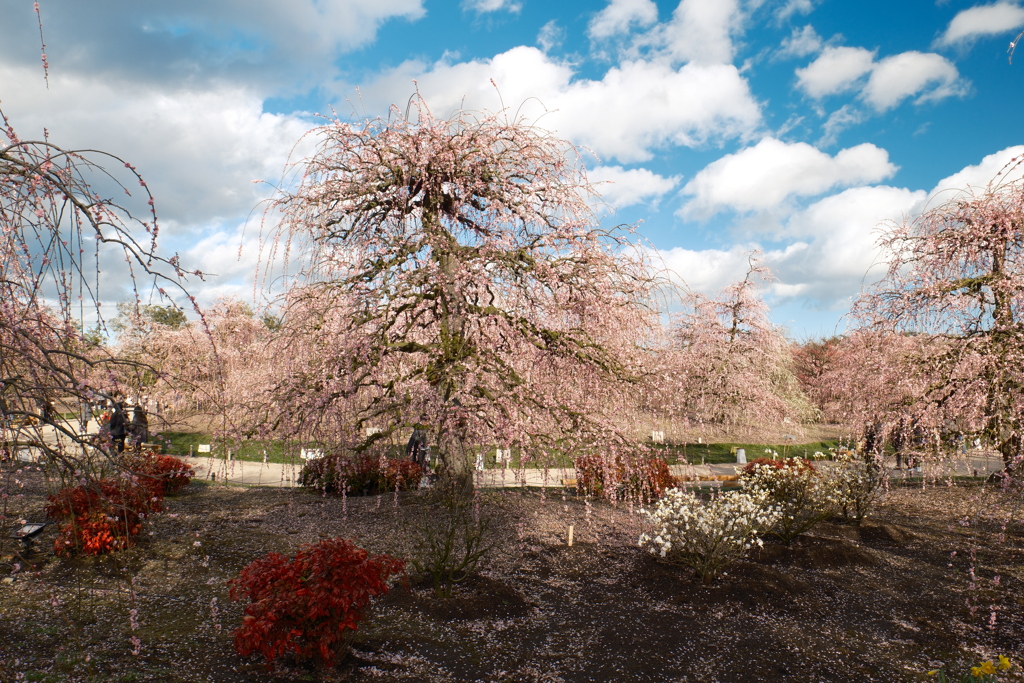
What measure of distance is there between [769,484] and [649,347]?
4171 millimetres

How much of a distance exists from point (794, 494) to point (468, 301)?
20.6 feet

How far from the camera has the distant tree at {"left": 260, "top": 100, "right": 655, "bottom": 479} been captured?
800 centimetres

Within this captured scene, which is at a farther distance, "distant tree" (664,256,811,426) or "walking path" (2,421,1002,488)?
"walking path" (2,421,1002,488)

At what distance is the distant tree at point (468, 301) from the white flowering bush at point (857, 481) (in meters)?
4.99

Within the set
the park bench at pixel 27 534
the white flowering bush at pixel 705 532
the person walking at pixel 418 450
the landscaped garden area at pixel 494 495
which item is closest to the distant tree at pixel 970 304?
the landscaped garden area at pixel 494 495

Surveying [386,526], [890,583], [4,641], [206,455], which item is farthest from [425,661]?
[206,455]

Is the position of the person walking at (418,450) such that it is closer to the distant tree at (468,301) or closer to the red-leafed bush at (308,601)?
the distant tree at (468,301)

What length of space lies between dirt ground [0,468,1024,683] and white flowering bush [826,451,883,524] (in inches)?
18.2

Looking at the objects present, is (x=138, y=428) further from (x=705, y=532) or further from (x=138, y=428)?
(x=705, y=532)

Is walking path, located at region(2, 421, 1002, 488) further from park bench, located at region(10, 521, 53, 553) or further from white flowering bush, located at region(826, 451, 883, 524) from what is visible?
park bench, located at region(10, 521, 53, 553)

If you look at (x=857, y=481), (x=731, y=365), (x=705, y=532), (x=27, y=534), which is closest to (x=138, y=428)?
(x=27, y=534)

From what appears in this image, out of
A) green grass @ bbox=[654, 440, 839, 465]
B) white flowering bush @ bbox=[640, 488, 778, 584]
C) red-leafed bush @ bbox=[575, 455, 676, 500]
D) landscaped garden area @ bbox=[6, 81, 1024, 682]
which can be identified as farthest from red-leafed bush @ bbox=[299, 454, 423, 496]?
green grass @ bbox=[654, 440, 839, 465]

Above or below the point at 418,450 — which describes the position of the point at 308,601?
below

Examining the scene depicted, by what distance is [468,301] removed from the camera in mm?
8906
